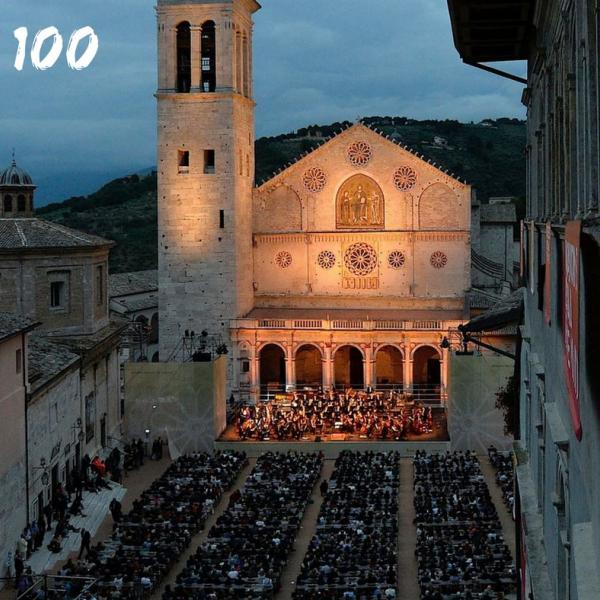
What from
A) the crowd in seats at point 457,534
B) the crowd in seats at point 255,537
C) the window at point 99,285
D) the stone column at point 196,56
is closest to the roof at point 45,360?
the window at point 99,285

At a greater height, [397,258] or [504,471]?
[397,258]

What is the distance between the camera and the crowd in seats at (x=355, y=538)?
25891 mm

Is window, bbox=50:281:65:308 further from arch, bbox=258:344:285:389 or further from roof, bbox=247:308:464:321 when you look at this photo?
arch, bbox=258:344:285:389

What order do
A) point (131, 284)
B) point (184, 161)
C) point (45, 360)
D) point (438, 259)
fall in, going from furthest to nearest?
point (131, 284)
point (438, 259)
point (184, 161)
point (45, 360)

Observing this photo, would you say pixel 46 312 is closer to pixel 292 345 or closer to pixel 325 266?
pixel 292 345

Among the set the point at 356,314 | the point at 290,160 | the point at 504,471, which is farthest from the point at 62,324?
the point at 290,160

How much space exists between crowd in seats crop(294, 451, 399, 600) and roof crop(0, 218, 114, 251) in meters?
13.7

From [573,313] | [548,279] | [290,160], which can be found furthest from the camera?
[290,160]

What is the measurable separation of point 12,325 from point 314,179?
29144 mm

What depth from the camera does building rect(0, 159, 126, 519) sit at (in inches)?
1425

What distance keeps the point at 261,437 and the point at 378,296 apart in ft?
45.9

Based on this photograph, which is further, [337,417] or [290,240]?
[290,240]

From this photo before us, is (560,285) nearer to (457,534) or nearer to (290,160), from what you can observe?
(457,534)

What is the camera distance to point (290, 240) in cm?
5791
